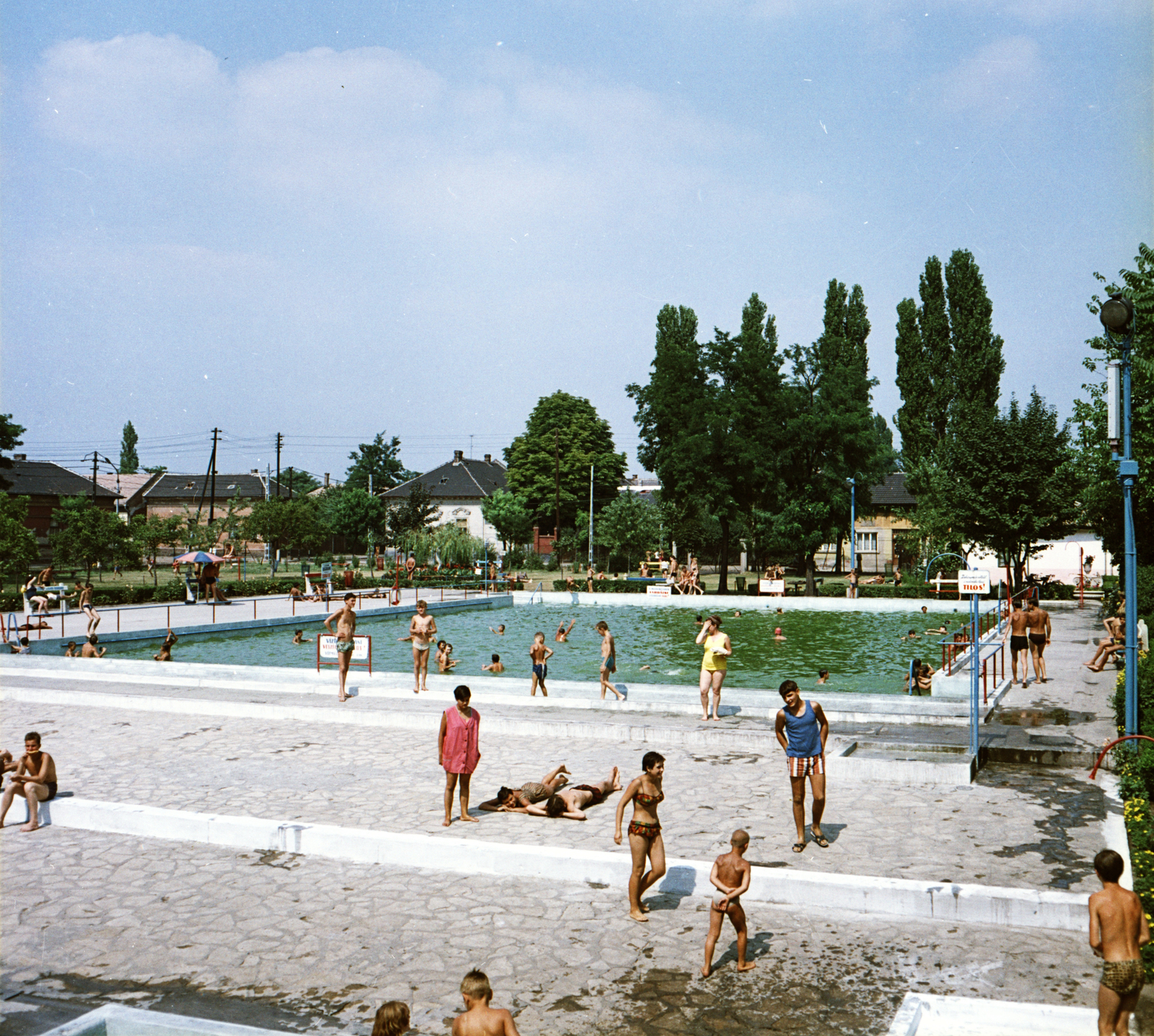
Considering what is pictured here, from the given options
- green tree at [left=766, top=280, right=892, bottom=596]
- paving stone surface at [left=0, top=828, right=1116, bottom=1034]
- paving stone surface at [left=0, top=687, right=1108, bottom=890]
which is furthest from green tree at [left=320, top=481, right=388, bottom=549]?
paving stone surface at [left=0, top=828, right=1116, bottom=1034]

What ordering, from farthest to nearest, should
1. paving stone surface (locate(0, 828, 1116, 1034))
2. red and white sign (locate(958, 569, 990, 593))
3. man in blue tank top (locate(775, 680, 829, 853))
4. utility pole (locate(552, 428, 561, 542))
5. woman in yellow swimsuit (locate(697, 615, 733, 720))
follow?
utility pole (locate(552, 428, 561, 542)) → woman in yellow swimsuit (locate(697, 615, 733, 720)) → red and white sign (locate(958, 569, 990, 593)) → man in blue tank top (locate(775, 680, 829, 853)) → paving stone surface (locate(0, 828, 1116, 1034))

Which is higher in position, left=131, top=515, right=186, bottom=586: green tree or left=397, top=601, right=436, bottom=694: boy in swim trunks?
left=131, top=515, right=186, bottom=586: green tree

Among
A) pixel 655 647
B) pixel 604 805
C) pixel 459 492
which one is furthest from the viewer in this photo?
pixel 459 492

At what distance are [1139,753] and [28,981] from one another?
11.0 meters

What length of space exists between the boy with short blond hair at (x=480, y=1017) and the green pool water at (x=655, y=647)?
45.0 ft

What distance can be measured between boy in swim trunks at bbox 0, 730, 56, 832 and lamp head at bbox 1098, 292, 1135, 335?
12739 millimetres

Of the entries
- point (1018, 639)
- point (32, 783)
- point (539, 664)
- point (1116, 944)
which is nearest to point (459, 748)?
point (32, 783)

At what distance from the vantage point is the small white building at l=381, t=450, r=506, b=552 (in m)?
95.1

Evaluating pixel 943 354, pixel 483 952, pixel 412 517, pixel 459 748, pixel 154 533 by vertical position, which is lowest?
pixel 483 952

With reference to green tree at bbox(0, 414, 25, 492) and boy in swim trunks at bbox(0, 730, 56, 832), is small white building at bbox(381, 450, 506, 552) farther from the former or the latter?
boy in swim trunks at bbox(0, 730, 56, 832)

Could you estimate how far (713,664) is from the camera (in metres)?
15.7

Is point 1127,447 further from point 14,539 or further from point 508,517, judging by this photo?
point 508,517

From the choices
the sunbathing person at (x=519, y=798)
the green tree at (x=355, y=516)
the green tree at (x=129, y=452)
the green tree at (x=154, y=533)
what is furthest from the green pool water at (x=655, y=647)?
the green tree at (x=129, y=452)

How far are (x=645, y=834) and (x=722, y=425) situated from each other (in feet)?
146
